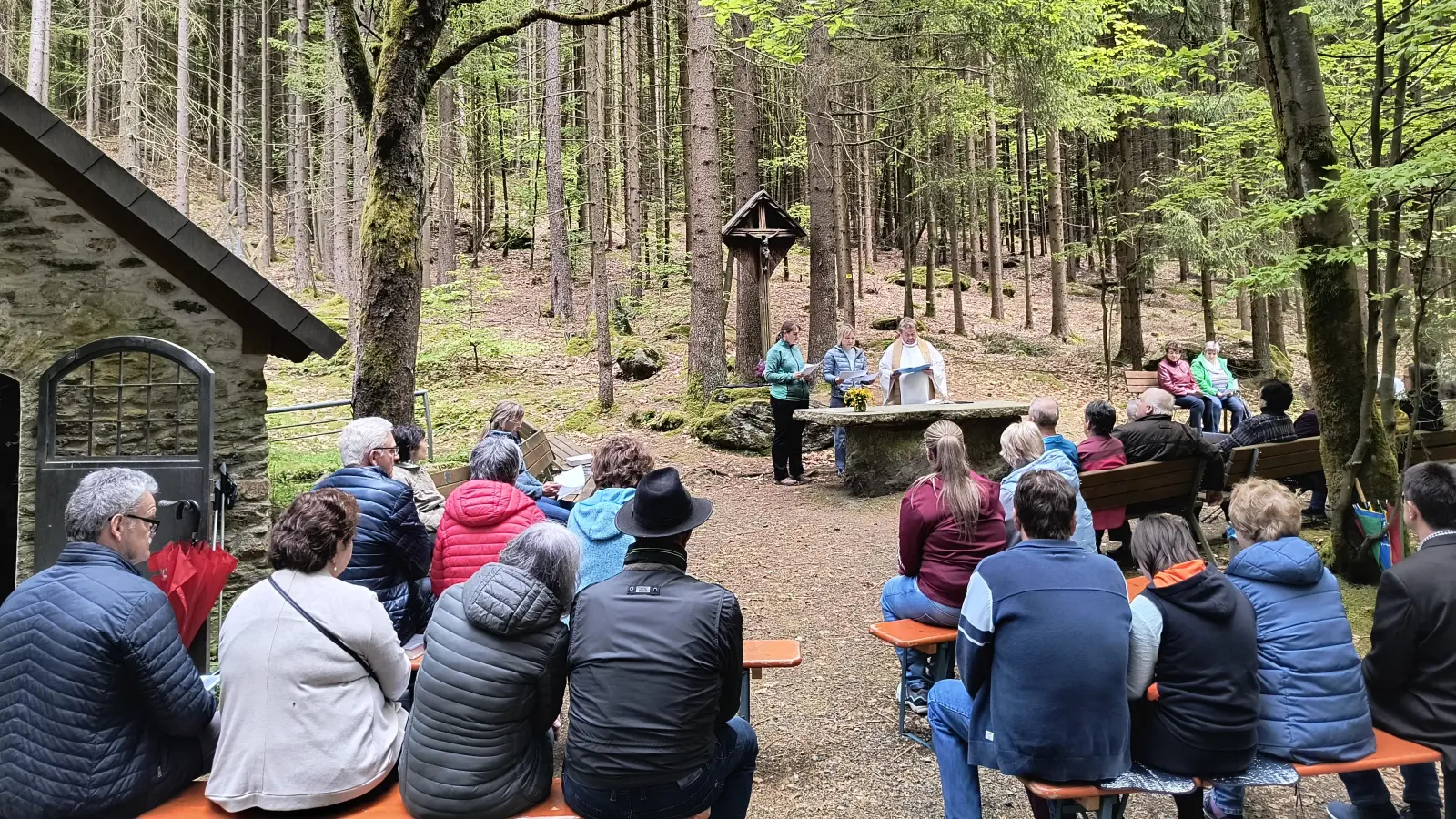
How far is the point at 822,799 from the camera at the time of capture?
3721mm

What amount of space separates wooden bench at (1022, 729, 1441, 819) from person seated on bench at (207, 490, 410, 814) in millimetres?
2246

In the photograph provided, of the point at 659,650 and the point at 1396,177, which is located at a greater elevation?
the point at 1396,177

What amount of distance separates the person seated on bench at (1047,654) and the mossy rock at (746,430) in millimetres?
8238

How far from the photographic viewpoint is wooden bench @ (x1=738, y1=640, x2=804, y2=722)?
11.7 ft

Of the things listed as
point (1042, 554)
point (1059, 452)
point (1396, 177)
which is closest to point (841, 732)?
point (1042, 554)

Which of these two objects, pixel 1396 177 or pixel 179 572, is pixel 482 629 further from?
pixel 1396 177

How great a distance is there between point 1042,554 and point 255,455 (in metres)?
5.42

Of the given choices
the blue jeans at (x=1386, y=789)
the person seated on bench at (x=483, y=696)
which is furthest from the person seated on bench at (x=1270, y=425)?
the person seated on bench at (x=483, y=696)

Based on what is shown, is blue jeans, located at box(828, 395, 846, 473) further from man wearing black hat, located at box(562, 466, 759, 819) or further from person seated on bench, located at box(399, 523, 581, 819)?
person seated on bench, located at box(399, 523, 581, 819)

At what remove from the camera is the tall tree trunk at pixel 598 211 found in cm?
1348

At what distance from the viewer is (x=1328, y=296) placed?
6.04 m

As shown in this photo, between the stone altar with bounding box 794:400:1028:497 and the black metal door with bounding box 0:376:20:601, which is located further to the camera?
the stone altar with bounding box 794:400:1028:497

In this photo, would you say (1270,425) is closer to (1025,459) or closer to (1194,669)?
(1025,459)

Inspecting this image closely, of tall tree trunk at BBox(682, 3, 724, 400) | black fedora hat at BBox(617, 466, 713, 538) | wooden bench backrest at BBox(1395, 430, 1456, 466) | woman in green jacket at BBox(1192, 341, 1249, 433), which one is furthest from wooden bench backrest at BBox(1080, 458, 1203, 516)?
tall tree trunk at BBox(682, 3, 724, 400)
